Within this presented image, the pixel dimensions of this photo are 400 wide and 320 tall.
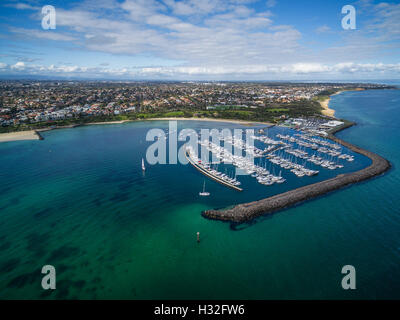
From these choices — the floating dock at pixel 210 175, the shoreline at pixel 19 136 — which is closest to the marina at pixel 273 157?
the floating dock at pixel 210 175

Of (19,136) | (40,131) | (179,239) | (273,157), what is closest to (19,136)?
(19,136)

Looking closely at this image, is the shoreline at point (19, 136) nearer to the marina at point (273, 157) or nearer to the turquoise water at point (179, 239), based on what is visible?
the turquoise water at point (179, 239)

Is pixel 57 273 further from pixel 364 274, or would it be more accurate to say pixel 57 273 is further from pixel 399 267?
pixel 399 267

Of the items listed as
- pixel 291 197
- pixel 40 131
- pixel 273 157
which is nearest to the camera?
pixel 291 197

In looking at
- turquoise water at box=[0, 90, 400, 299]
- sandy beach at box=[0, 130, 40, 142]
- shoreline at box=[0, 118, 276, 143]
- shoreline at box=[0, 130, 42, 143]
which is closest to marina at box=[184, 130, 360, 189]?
turquoise water at box=[0, 90, 400, 299]

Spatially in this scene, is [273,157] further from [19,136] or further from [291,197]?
[19,136]
